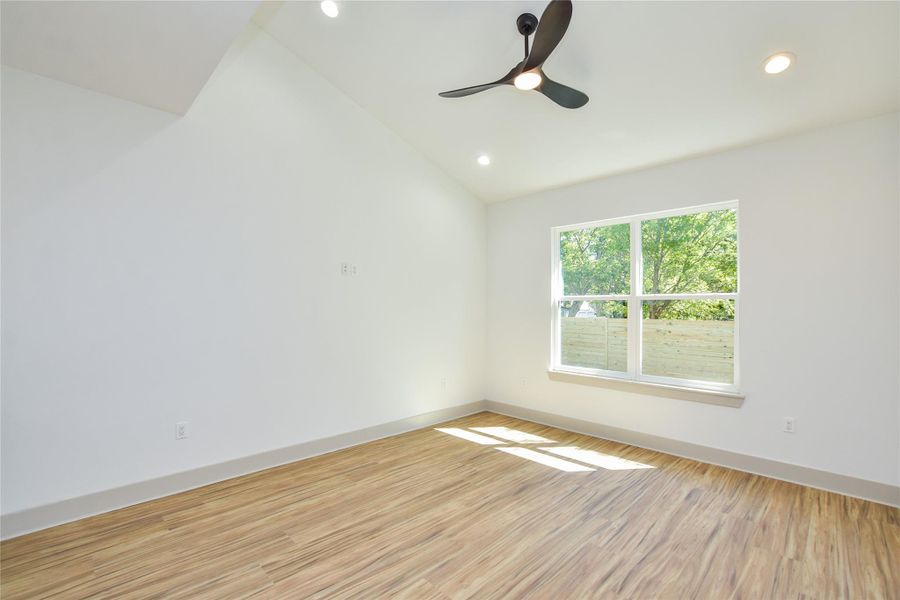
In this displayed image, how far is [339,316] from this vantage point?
3832mm

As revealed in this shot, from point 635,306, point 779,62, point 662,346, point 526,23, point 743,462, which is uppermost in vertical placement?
point 526,23

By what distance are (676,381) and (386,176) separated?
11.4 ft

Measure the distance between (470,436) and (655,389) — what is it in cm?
186

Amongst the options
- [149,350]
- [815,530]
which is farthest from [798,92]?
[149,350]

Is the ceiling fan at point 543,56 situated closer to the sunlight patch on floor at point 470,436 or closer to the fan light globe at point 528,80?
the fan light globe at point 528,80

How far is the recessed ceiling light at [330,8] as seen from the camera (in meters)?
2.86

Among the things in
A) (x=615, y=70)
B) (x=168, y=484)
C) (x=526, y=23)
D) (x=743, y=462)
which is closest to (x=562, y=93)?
(x=526, y=23)

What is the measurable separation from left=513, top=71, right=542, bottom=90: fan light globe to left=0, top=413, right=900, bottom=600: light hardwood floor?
2.68m

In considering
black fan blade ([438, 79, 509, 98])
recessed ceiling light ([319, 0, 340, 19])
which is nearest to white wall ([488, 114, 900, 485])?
black fan blade ([438, 79, 509, 98])

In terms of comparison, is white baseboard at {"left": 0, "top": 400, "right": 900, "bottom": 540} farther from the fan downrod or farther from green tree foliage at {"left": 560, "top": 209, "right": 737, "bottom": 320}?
the fan downrod

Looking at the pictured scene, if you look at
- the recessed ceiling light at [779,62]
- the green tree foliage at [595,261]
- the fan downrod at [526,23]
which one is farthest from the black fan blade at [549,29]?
the green tree foliage at [595,261]

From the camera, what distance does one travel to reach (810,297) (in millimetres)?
3051

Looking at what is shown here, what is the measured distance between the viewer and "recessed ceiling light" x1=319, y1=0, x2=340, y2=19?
9.39 feet

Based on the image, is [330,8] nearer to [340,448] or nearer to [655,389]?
[340,448]
